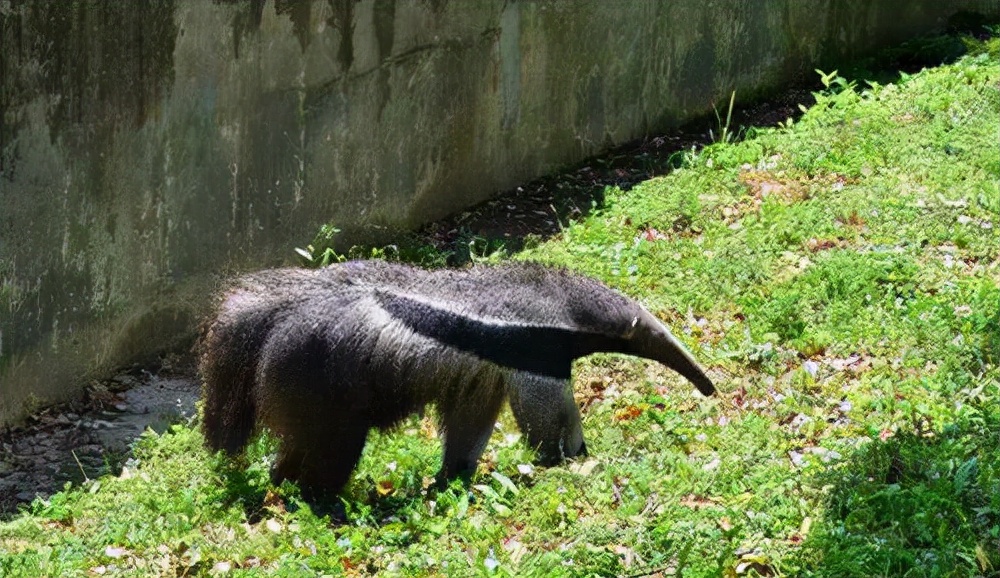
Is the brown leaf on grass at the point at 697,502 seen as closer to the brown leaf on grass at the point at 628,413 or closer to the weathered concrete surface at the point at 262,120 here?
the brown leaf on grass at the point at 628,413

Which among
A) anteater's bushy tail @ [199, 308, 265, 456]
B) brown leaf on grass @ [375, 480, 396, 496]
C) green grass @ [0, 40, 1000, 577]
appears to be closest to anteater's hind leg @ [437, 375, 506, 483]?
green grass @ [0, 40, 1000, 577]

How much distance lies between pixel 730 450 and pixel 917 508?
4.05ft

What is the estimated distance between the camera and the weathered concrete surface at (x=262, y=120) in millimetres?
8414

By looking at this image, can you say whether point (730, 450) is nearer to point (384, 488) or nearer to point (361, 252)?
point (384, 488)

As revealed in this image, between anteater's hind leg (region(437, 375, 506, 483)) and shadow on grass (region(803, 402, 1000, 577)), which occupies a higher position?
shadow on grass (region(803, 402, 1000, 577))

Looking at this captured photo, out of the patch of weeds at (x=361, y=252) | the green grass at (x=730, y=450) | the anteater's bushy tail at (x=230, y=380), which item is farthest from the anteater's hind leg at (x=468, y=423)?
the patch of weeds at (x=361, y=252)

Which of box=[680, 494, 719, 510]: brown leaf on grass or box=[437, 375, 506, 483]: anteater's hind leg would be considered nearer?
box=[680, 494, 719, 510]: brown leaf on grass

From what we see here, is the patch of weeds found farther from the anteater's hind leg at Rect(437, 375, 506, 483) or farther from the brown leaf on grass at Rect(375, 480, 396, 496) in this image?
the anteater's hind leg at Rect(437, 375, 506, 483)

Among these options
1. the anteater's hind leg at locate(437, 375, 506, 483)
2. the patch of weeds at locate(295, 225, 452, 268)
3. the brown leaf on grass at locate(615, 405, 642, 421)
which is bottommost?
the patch of weeds at locate(295, 225, 452, 268)

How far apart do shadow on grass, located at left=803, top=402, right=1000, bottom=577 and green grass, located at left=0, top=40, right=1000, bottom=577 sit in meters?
0.01

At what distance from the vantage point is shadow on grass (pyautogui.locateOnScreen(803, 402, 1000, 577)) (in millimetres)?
5980

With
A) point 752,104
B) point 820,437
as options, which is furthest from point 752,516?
point 752,104

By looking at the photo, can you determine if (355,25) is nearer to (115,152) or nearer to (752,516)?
(115,152)

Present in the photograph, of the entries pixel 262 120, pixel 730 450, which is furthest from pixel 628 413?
pixel 262 120
